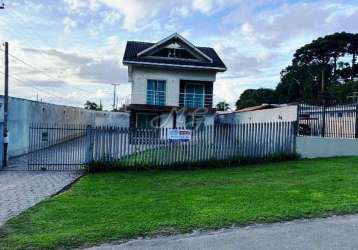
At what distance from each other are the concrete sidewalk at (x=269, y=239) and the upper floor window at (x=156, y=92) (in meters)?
27.6

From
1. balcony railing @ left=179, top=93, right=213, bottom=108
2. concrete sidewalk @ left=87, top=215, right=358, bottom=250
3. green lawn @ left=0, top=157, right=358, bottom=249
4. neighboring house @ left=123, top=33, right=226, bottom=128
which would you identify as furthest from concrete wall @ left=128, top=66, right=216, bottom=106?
concrete sidewalk @ left=87, top=215, right=358, bottom=250

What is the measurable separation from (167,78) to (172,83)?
0.57 meters

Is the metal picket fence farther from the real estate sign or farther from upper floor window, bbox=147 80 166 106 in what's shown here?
upper floor window, bbox=147 80 166 106

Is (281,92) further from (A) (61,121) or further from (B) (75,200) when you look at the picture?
(B) (75,200)

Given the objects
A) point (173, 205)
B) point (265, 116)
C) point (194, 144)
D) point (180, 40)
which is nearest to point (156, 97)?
point (180, 40)

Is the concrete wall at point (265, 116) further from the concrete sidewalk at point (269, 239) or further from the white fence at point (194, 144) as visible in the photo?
the concrete sidewalk at point (269, 239)

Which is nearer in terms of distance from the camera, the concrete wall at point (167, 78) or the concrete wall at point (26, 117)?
the concrete wall at point (26, 117)

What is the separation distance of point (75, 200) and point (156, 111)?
81.1 feet

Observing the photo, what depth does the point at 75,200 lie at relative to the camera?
9930 millimetres

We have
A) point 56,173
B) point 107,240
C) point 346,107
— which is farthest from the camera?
point 346,107

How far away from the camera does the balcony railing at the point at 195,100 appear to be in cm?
3503

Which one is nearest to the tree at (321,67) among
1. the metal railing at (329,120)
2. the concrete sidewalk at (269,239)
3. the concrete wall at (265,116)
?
the concrete wall at (265,116)

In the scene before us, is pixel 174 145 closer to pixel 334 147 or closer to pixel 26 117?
pixel 334 147

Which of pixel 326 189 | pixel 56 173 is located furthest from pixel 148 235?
pixel 56 173
